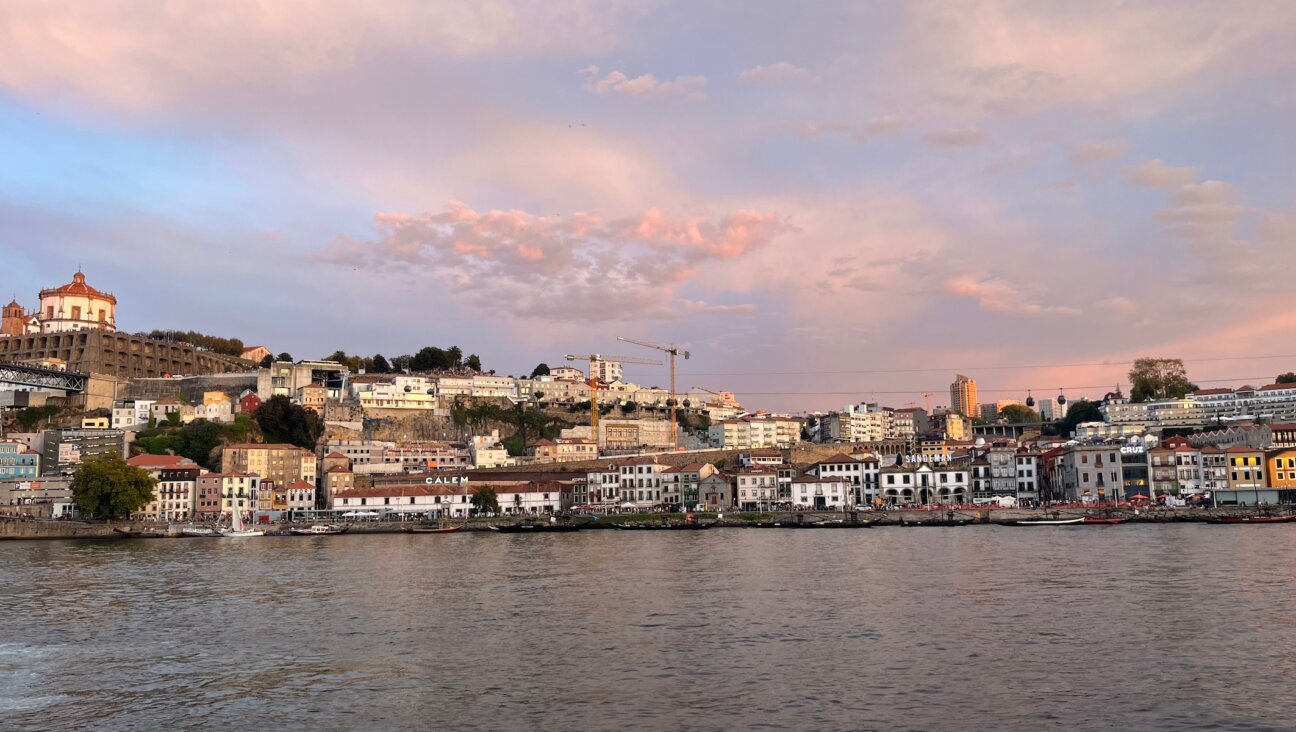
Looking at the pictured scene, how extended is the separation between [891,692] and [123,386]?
102m

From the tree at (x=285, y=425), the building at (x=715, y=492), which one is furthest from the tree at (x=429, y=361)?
the building at (x=715, y=492)

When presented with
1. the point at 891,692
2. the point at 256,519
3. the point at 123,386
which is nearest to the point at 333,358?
the point at 123,386

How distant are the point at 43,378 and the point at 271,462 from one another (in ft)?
90.6

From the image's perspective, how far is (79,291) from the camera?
373 feet

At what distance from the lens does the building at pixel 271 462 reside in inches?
3093

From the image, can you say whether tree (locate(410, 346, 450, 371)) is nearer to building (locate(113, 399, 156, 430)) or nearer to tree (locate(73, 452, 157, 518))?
building (locate(113, 399, 156, 430))

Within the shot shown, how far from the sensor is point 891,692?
16250 mm

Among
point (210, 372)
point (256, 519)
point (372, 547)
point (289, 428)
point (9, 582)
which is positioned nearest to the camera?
point (9, 582)

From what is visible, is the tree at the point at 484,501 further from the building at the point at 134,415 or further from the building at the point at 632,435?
the building at the point at 134,415

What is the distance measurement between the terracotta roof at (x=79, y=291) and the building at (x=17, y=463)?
39.3 meters

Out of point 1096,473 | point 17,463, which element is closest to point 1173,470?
point 1096,473

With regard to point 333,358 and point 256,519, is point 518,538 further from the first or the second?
point 333,358

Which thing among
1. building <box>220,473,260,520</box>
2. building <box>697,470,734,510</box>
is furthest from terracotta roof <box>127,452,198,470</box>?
building <box>697,470,734,510</box>

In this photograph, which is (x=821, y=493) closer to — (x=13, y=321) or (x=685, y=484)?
(x=685, y=484)
